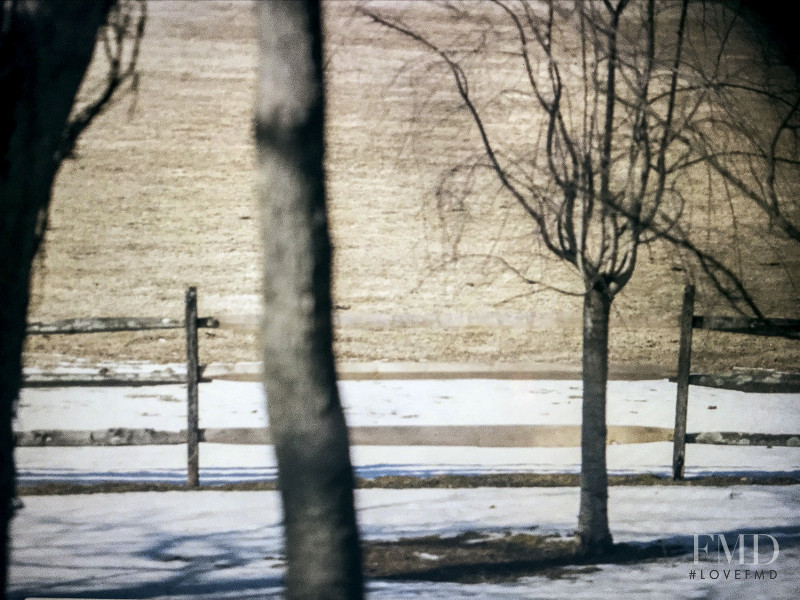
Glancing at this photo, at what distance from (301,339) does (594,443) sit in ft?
8.25

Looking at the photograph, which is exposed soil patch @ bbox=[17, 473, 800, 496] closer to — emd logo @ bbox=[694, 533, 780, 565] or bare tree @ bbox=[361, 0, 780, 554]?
emd logo @ bbox=[694, 533, 780, 565]

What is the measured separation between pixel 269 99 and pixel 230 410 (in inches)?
295

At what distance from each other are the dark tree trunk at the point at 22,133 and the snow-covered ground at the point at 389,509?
1425mm

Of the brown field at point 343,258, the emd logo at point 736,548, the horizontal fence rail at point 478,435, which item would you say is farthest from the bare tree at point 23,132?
the brown field at point 343,258

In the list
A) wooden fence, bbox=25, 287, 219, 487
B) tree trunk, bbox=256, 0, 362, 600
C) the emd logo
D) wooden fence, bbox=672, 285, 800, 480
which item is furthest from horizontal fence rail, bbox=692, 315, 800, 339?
tree trunk, bbox=256, 0, 362, 600

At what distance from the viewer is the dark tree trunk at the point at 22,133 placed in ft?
10.6

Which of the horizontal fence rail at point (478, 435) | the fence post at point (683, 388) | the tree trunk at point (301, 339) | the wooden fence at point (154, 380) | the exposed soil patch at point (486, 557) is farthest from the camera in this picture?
the horizontal fence rail at point (478, 435)

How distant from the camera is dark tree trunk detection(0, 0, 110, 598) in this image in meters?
3.22

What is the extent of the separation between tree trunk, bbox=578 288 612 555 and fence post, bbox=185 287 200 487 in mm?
2926

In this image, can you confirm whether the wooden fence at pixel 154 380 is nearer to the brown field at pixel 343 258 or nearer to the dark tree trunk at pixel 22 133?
the dark tree trunk at pixel 22 133

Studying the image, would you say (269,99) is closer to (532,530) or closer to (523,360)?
(532,530)

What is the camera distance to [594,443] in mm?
4750

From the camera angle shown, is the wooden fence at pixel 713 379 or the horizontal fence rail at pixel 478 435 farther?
the horizontal fence rail at pixel 478 435

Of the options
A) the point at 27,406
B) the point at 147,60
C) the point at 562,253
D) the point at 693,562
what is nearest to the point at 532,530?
the point at 693,562
